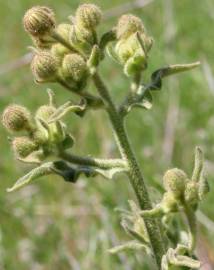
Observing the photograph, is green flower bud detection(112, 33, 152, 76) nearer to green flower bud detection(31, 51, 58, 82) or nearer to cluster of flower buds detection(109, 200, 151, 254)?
green flower bud detection(31, 51, 58, 82)

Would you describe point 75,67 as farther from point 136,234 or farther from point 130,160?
point 136,234

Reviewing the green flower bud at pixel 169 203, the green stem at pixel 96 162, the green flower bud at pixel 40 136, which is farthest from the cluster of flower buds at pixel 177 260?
the green flower bud at pixel 40 136

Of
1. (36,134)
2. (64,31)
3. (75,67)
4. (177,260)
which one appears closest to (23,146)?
(36,134)

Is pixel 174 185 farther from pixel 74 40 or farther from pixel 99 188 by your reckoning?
pixel 99 188

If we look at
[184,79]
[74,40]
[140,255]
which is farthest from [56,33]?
[184,79]

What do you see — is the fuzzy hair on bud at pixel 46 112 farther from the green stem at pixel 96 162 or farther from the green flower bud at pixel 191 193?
the green flower bud at pixel 191 193

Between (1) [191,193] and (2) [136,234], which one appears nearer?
(1) [191,193]
